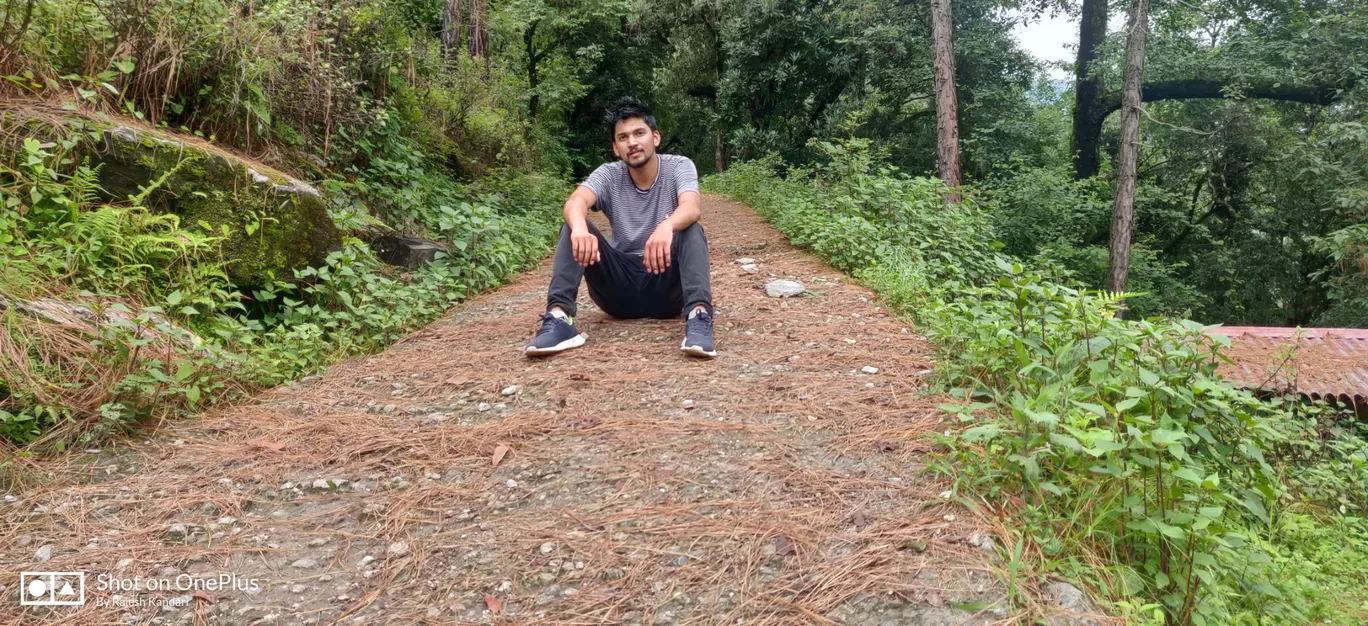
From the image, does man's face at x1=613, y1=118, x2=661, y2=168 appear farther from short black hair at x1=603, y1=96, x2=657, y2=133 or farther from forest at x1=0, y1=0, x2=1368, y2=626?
forest at x1=0, y1=0, x2=1368, y2=626

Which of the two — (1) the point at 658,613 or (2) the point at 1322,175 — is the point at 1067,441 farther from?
(2) the point at 1322,175

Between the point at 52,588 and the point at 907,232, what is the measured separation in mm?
5887

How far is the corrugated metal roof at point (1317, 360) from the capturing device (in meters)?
6.35

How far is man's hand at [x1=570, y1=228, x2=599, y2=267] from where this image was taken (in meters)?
3.42

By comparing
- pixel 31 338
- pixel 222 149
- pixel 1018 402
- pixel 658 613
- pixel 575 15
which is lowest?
pixel 658 613

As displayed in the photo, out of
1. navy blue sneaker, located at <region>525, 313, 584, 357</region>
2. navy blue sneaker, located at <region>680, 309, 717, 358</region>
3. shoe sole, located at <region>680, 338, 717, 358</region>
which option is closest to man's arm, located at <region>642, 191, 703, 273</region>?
navy blue sneaker, located at <region>680, 309, 717, 358</region>

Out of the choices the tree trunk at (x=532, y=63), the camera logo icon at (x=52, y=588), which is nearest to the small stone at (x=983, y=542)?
the camera logo icon at (x=52, y=588)

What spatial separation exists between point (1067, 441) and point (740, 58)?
1647 centimetres

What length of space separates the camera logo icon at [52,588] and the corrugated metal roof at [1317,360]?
727cm

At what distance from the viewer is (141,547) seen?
1972 millimetres

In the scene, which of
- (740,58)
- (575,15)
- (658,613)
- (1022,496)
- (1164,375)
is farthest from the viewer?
(575,15)

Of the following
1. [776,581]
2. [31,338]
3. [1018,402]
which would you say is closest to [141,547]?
[31,338]

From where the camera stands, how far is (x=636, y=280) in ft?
12.8

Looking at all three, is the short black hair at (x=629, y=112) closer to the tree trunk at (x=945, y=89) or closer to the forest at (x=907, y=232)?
the forest at (x=907, y=232)
